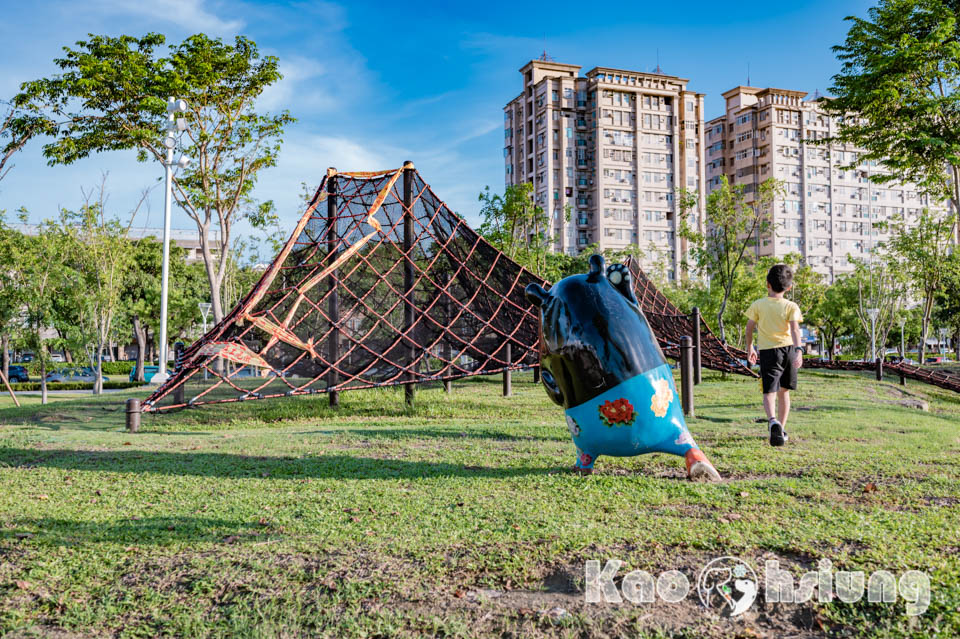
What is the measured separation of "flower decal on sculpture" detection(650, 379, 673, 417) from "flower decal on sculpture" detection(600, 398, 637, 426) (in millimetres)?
189

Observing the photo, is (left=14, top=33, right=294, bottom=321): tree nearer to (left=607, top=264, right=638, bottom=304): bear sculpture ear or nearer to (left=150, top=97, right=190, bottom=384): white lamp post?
(left=150, top=97, right=190, bottom=384): white lamp post

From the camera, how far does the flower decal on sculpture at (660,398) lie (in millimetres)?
5145

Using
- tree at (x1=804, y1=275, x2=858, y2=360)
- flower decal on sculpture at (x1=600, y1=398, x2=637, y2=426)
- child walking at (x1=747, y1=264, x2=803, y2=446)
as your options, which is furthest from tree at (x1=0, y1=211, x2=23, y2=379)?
tree at (x1=804, y1=275, x2=858, y2=360)

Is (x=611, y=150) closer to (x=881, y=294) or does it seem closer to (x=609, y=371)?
(x=881, y=294)

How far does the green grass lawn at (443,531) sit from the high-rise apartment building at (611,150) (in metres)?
57.1

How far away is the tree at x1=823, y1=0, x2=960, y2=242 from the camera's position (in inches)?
557

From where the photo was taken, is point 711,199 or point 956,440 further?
point 711,199

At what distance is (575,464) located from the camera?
20.0 ft

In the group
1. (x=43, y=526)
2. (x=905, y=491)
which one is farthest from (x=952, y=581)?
(x=43, y=526)

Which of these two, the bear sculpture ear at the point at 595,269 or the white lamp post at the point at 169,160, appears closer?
A: the bear sculpture ear at the point at 595,269

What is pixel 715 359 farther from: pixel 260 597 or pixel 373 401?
pixel 260 597

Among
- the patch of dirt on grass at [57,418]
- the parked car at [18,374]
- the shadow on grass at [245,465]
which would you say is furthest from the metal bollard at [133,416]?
the parked car at [18,374]

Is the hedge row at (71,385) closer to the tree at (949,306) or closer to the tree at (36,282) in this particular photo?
the tree at (36,282)

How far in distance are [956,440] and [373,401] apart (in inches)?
374
